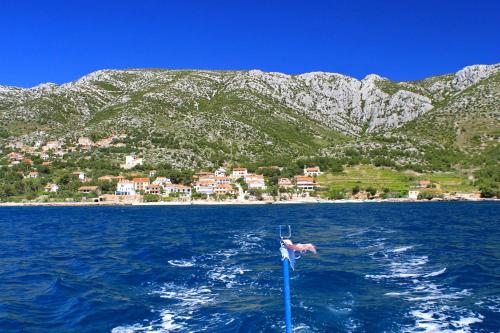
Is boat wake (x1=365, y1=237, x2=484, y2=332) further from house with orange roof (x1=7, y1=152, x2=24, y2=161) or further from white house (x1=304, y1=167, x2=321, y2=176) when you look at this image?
house with orange roof (x1=7, y1=152, x2=24, y2=161)

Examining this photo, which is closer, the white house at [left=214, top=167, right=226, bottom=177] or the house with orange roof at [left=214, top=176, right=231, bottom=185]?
the house with orange roof at [left=214, top=176, right=231, bottom=185]

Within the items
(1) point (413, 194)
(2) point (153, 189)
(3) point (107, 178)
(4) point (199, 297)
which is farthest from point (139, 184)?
(4) point (199, 297)

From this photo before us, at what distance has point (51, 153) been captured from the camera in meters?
152

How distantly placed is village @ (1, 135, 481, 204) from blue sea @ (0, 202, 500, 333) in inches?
3187

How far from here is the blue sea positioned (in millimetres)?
16172

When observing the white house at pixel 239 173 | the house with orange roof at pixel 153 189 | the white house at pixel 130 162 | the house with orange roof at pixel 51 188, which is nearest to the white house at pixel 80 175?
the house with orange roof at pixel 51 188

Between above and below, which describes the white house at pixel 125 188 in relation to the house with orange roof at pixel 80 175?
below

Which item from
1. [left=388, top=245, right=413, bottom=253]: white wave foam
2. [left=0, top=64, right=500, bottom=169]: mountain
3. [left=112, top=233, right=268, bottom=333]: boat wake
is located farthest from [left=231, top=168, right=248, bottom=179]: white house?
[left=112, top=233, right=268, bottom=333]: boat wake

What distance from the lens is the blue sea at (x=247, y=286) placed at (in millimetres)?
16172

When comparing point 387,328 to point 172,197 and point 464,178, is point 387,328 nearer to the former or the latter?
point 172,197

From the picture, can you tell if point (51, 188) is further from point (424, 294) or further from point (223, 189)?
point (424, 294)

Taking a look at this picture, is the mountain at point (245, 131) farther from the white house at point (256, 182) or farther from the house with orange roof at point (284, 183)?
the white house at point (256, 182)

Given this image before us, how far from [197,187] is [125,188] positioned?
18721mm

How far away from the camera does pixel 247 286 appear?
71.5 ft
